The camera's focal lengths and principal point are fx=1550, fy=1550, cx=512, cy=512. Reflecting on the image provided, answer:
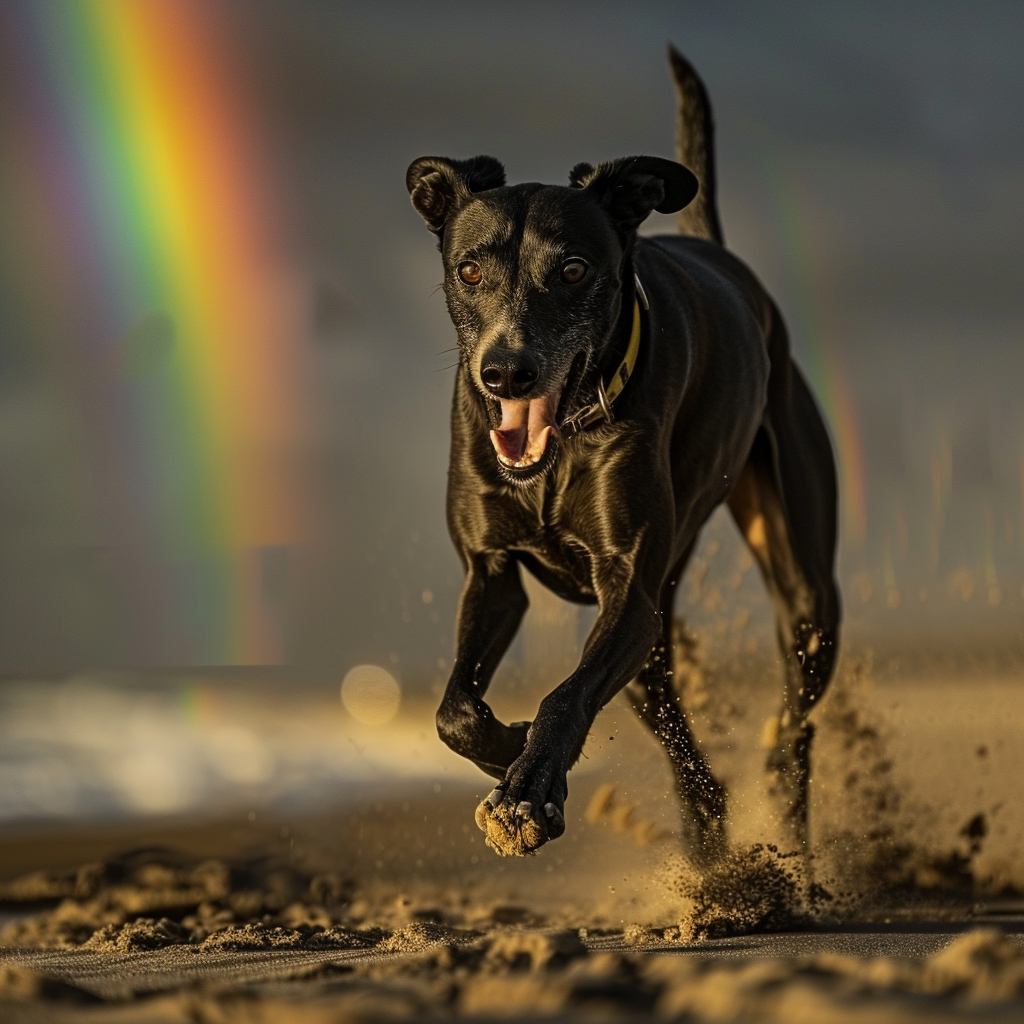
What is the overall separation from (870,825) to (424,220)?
314 cm

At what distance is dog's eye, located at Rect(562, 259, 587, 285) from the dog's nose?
34 centimetres

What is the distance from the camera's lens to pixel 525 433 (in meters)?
4.30

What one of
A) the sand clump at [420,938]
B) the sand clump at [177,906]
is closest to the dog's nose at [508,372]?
the sand clump at [420,938]

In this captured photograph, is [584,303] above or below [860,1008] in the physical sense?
above

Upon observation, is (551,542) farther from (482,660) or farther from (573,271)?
(573,271)

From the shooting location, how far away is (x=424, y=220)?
4.64 m

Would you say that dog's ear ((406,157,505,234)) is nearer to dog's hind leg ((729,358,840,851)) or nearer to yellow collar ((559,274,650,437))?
yellow collar ((559,274,650,437))

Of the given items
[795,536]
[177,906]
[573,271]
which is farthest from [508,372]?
[177,906]

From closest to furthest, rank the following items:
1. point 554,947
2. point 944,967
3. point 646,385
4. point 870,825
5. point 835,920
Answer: point 944,967 → point 554,947 → point 646,385 → point 835,920 → point 870,825

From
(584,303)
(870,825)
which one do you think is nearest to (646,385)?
(584,303)

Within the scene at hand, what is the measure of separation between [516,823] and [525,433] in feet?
3.87

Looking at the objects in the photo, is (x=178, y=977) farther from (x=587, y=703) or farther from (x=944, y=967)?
(x=944, y=967)

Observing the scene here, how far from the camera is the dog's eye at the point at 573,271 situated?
426 cm

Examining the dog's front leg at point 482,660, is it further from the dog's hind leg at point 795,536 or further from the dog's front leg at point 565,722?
the dog's hind leg at point 795,536
